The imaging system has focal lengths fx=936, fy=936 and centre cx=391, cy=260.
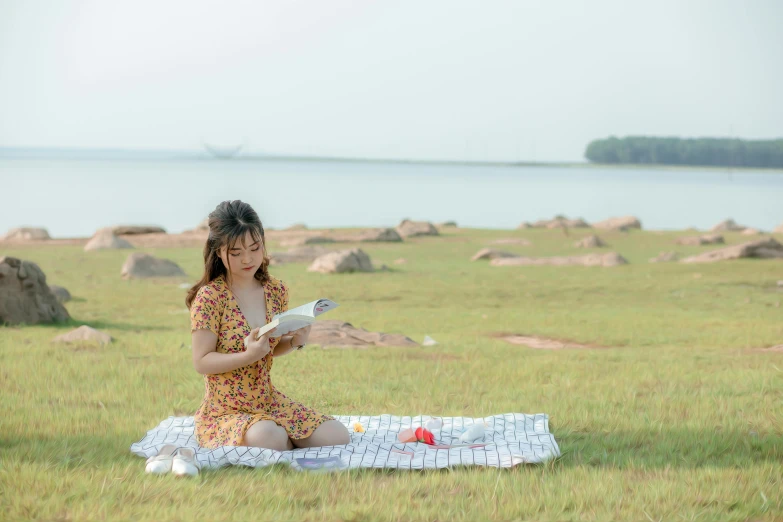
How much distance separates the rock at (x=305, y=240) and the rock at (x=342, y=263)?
6.45m

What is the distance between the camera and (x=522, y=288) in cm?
1606

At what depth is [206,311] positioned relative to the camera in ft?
18.1

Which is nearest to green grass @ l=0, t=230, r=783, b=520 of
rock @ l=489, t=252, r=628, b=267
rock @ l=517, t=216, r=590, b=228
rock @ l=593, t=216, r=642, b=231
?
rock @ l=489, t=252, r=628, b=267

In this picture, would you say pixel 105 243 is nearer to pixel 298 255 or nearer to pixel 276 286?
A: pixel 298 255

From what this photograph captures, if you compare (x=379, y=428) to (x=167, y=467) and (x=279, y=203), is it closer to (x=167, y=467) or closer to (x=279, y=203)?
(x=167, y=467)

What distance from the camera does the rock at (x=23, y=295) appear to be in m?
10.7

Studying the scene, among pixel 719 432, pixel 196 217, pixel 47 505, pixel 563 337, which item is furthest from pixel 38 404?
pixel 196 217


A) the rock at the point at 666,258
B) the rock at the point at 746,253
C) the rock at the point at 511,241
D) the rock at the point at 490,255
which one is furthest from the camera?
the rock at the point at 511,241

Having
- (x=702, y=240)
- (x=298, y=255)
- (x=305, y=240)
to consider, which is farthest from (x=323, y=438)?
(x=702, y=240)

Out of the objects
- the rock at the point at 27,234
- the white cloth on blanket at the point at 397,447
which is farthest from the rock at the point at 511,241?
the white cloth on blanket at the point at 397,447

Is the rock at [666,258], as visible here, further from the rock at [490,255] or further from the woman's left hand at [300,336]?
the woman's left hand at [300,336]

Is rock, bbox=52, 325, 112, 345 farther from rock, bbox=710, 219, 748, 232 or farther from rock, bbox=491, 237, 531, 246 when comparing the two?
rock, bbox=710, 219, 748, 232

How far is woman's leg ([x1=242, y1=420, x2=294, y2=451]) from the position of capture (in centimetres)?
536

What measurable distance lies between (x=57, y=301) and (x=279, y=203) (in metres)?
45.5
